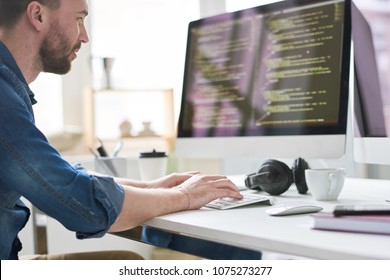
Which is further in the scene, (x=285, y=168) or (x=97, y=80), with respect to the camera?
(x=97, y=80)

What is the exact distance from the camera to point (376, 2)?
1.20 meters

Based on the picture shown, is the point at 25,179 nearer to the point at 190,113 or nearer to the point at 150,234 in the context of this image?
the point at 150,234

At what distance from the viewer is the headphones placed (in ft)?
4.18

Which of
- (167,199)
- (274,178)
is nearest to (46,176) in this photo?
(167,199)

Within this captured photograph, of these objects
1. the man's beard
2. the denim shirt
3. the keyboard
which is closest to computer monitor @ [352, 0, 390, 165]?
the keyboard

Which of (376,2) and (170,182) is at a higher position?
(376,2)

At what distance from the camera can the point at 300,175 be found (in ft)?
4.33

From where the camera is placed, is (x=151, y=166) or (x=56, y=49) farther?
(x=151, y=166)

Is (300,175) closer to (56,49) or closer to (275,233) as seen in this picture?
(275,233)

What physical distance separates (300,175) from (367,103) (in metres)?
0.23

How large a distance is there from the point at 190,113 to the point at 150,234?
0.62 meters

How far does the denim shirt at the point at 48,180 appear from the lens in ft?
3.10
